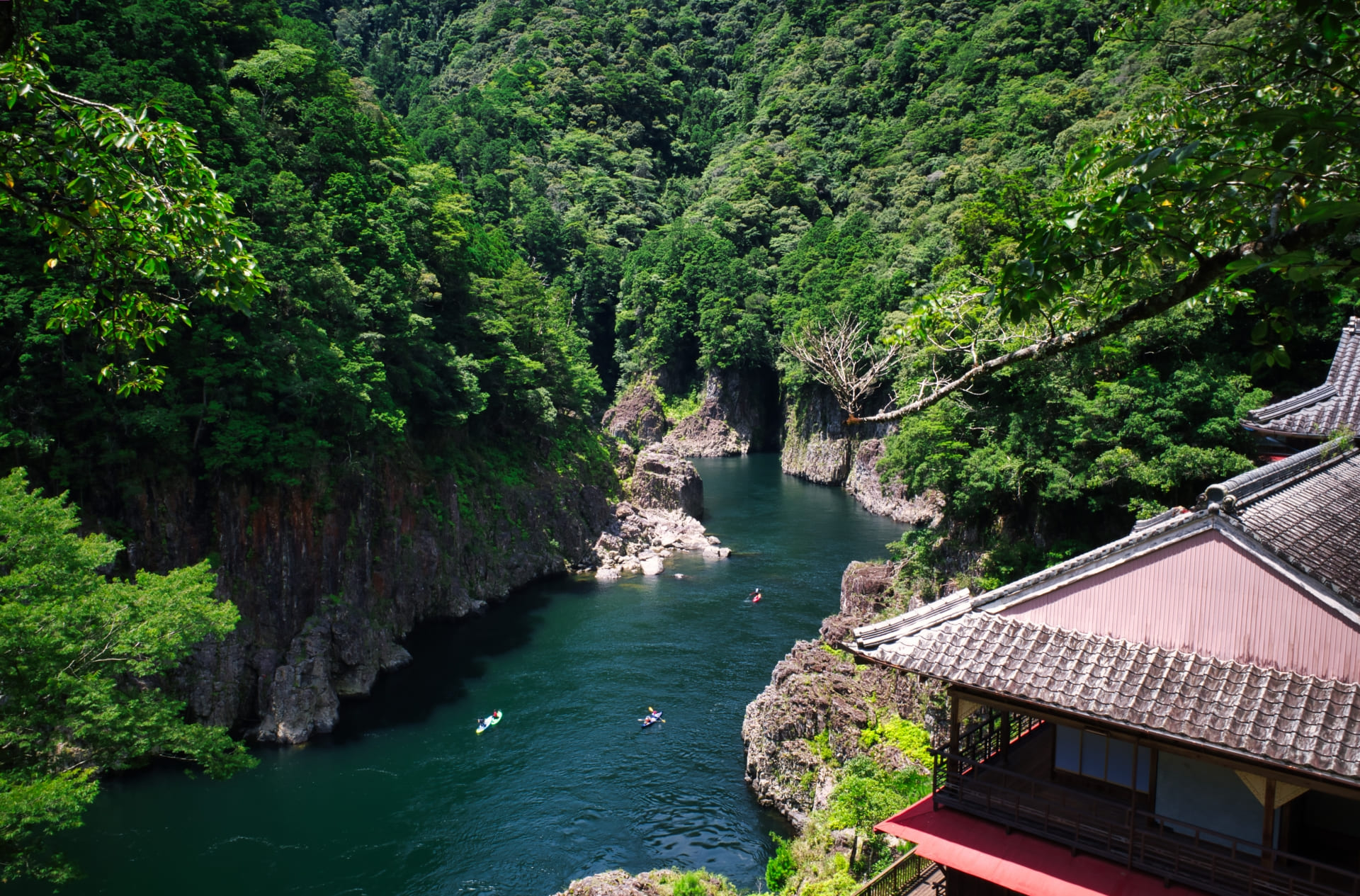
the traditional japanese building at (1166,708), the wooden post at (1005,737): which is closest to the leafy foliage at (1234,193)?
the traditional japanese building at (1166,708)

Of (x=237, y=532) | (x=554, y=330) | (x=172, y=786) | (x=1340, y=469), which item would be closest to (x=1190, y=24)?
(x=554, y=330)

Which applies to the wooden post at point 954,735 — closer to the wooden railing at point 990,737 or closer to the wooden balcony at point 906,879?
the wooden railing at point 990,737

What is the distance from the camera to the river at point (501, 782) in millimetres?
18797

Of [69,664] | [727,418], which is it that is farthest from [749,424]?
[69,664]

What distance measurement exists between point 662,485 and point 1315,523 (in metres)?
39.6

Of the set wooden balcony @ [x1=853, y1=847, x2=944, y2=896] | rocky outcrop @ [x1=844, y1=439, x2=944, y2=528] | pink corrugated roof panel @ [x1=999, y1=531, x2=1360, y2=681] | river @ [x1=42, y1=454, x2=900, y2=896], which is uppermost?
pink corrugated roof panel @ [x1=999, y1=531, x2=1360, y2=681]

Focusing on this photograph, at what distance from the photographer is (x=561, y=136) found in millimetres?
89312

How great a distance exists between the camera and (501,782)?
2234 cm

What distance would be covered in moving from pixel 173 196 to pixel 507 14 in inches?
4440

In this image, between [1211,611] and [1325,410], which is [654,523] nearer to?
[1325,410]

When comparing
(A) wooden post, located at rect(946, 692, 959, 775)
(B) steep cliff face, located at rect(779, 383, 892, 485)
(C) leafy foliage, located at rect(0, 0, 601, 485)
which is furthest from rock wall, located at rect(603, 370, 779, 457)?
(A) wooden post, located at rect(946, 692, 959, 775)

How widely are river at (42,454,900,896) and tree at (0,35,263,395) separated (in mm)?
16472

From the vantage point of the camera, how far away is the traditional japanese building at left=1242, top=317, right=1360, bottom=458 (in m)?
13.5

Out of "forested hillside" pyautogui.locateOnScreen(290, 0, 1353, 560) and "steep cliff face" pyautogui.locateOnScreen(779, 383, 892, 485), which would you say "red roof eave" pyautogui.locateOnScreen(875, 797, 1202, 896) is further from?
"steep cliff face" pyautogui.locateOnScreen(779, 383, 892, 485)
